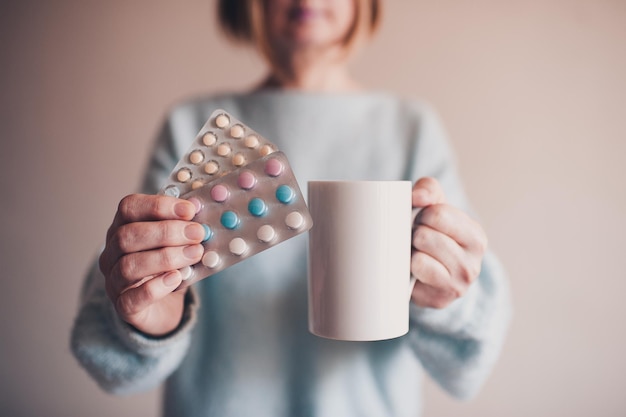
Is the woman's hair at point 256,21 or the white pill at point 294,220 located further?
the woman's hair at point 256,21

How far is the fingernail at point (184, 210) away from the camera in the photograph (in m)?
0.24

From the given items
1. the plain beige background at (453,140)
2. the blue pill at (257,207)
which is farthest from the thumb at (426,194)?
the plain beige background at (453,140)

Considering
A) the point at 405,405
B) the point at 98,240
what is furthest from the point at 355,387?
the point at 98,240

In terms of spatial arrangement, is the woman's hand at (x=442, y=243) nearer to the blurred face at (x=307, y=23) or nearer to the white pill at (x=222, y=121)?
the white pill at (x=222, y=121)

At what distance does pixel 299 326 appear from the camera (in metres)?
0.42

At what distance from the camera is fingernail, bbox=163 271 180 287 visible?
0.24m

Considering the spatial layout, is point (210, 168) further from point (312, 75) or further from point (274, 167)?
point (312, 75)

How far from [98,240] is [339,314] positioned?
1.11 feet

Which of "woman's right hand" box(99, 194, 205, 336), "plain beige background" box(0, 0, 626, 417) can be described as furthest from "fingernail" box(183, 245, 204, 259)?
"plain beige background" box(0, 0, 626, 417)

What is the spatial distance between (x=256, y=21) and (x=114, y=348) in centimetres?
37

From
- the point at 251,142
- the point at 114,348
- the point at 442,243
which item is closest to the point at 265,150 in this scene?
the point at 251,142

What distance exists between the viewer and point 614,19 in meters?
0.43

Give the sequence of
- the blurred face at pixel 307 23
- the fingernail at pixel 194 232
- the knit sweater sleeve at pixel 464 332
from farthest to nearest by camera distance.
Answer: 1. the blurred face at pixel 307 23
2. the knit sweater sleeve at pixel 464 332
3. the fingernail at pixel 194 232

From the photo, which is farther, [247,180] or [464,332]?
[464,332]
